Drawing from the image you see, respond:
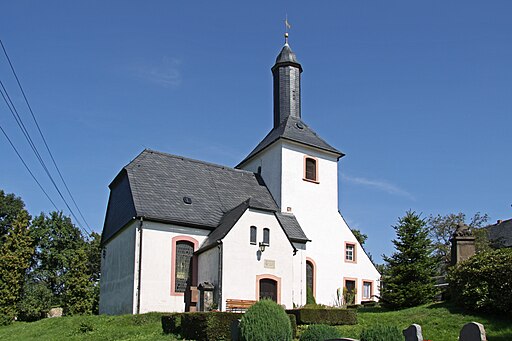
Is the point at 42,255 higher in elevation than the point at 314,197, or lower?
lower

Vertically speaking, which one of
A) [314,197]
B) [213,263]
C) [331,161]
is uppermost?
[331,161]

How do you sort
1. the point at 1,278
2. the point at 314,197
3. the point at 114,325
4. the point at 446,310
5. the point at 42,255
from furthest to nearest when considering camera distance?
the point at 42,255 < the point at 1,278 < the point at 314,197 < the point at 114,325 < the point at 446,310

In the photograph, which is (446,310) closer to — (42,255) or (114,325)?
(114,325)

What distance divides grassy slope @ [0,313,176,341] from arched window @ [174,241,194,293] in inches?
145

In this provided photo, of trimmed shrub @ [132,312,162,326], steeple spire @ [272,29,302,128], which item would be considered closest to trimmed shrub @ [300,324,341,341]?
trimmed shrub @ [132,312,162,326]

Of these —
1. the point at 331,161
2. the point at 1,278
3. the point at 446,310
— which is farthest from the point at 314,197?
the point at 1,278

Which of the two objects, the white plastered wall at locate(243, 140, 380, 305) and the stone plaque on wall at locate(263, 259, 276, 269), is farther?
the white plastered wall at locate(243, 140, 380, 305)

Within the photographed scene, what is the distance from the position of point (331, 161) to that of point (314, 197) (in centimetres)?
292

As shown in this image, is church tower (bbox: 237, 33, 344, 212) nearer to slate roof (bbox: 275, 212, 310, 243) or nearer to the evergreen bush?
slate roof (bbox: 275, 212, 310, 243)

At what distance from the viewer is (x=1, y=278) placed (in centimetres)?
3956

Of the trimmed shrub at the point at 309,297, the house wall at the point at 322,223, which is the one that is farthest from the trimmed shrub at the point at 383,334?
the house wall at the point at 322,223

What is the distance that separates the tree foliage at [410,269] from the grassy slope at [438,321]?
1.00 meters

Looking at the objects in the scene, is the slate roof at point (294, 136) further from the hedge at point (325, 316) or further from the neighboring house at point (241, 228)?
the hedge at point (325, 316)

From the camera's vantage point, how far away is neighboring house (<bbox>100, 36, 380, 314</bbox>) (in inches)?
1057
